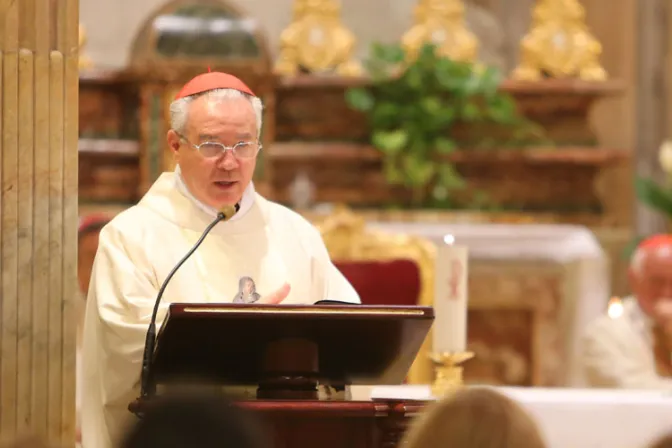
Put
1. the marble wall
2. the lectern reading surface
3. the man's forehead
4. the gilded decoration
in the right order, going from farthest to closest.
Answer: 1. the marble wall
2. the gilded decoration
3. the man's forehead
4. the lectern reading surface

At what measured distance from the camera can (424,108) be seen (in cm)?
934

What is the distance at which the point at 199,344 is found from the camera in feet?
12.5

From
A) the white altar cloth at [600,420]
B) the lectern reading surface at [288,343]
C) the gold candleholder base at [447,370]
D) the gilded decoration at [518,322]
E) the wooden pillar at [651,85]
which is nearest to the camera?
the lectern reading surface at [288,343]

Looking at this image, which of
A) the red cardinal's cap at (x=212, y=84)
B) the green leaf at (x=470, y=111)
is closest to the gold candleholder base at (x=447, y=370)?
the red cardinal's cap at (x=212, y=84)

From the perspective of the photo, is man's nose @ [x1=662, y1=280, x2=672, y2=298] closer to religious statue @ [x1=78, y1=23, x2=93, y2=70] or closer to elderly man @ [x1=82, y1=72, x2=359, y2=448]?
elderly man @ [x1=82, y1=72, x2=359, y2=448]

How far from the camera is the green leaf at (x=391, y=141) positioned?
364 inches

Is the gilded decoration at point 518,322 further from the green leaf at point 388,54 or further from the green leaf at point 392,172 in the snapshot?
the green leaf at point 388,54

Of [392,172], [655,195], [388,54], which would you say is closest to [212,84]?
[392,172]

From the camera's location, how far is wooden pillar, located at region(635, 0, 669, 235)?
10953 millimetres

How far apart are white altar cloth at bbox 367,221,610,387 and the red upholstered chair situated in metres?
1.48

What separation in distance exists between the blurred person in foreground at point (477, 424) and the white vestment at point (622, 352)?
3.91 metres

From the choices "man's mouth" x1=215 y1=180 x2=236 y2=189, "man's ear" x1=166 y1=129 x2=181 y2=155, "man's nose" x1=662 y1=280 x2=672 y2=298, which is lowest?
"man's nose" x1=662 y1=280 x2=672 y2=298

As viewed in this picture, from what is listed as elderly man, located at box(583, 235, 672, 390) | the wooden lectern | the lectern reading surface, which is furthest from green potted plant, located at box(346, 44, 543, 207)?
the wooden lectern

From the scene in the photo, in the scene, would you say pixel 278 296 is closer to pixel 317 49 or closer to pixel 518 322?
pixel 518 322
